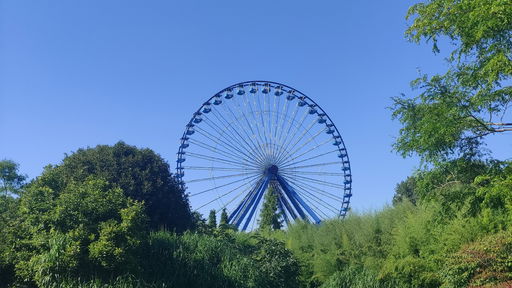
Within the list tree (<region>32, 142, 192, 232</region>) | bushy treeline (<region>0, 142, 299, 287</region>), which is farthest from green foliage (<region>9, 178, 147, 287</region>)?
tree (<region>32, 142, 192, 232</region>)

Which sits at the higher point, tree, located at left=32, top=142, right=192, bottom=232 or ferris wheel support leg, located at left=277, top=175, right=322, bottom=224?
ferris wheel support leg, located at left=277, top=175, right=322, bottom=224

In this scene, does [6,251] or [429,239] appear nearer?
[6,251]

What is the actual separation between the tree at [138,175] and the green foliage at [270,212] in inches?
410

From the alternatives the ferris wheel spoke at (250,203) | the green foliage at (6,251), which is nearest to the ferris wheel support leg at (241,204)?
the ferris wheel spoke at (250,203)

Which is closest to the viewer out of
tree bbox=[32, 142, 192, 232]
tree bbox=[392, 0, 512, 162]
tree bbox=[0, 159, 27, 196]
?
tree bbox=[392, 0, 512, 162]

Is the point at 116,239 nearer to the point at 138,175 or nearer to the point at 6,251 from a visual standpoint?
the point at 6,251

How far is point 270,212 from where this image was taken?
28016 millimetres

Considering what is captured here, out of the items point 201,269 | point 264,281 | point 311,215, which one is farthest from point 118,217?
point 311,215

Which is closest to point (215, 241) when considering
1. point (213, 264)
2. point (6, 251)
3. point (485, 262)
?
point (213, 264)

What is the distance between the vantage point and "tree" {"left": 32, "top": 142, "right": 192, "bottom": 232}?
52.5 feet

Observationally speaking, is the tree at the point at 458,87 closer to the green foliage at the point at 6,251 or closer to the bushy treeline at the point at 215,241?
the bushy treeline at the point at 215,241

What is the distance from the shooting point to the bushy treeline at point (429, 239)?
10422 mm

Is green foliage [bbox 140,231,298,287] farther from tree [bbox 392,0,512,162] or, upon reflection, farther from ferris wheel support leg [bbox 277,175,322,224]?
ferris wheel support leg [bbox 277,175,322,224]

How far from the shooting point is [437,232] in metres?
13.1
